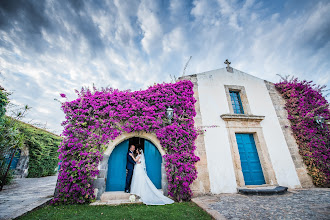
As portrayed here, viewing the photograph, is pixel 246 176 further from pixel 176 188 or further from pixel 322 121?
pixel 322 121

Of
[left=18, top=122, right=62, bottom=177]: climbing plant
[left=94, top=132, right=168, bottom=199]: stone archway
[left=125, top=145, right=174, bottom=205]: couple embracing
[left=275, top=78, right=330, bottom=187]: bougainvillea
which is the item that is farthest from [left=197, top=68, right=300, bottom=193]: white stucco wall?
[left=18, top=122, right=62, bottom=177]: climbing plant

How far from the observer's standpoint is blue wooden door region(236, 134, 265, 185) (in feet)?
17.7

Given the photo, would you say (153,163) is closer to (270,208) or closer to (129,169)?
(129,169)

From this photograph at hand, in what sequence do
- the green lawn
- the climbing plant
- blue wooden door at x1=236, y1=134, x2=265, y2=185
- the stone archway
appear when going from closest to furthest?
the green lawn → the stone archway → blue wooden door at x1=236, y1=134, x2=265, y2=185 → the climbing plant

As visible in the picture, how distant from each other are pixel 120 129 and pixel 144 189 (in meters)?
2.19

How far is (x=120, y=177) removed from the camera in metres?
4.81

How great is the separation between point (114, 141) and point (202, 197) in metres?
3.62

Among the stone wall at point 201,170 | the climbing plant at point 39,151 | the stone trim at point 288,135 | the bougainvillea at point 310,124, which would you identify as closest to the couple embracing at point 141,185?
the stone wall at point 201,170

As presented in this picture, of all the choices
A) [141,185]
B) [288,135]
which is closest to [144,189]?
[141,185]

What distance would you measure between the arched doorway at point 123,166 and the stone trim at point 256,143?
3002mm

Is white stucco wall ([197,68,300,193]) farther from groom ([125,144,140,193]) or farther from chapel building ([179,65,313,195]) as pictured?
groom ([125,144,140,193])

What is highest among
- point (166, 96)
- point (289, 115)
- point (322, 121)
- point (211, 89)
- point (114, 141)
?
point (211, 89)

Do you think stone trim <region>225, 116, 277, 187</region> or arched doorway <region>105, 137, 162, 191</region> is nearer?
arched doorway <region>105, 137, 162, 191</region>

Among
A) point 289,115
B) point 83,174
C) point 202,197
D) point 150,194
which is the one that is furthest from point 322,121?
point 83,174
